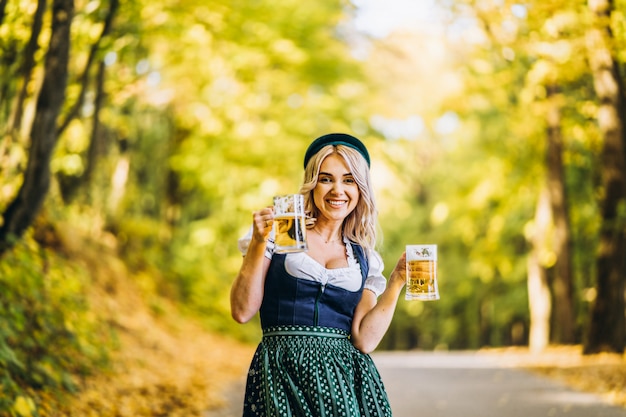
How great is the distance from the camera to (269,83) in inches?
771

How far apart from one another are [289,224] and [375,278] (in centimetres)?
63

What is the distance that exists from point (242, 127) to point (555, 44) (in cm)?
813

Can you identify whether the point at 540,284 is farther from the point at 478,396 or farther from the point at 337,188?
the point at 337,188

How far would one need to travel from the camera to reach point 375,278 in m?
3.77

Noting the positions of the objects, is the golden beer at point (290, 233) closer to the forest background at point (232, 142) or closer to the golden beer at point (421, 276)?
the golden beer at point (421, 276)

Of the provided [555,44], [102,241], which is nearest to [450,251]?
[102,241]

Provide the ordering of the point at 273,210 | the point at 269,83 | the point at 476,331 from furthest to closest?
the point at 476,331 → the point at 269,83 → the point at 273,210

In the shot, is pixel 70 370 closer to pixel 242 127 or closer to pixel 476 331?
pixel 242 127

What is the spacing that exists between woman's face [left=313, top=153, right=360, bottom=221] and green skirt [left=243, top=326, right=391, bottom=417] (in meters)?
0.48

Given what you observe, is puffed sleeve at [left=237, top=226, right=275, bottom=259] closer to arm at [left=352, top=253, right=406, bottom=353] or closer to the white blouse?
the white blouse

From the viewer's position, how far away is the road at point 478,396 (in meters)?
9.84

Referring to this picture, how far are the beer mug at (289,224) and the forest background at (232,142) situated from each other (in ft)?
12.0

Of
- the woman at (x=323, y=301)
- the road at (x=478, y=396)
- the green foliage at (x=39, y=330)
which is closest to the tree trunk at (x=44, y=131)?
the green foliage at (x=39, y=330)

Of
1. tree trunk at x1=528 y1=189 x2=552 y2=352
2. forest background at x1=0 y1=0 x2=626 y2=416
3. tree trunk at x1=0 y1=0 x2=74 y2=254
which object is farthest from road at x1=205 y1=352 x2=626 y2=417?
tree trunk at x1=528 y1=189 x2=552 y2=352
